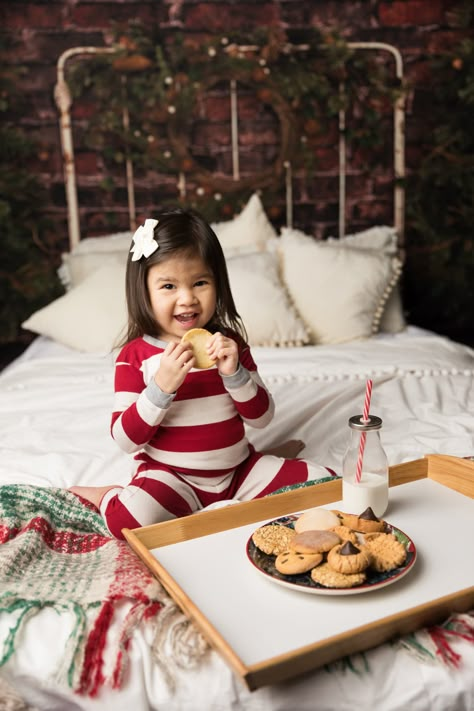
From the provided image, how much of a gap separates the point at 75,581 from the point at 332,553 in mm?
411

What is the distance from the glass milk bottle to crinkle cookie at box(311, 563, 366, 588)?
23cm

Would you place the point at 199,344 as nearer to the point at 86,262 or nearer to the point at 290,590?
the point at 290,590

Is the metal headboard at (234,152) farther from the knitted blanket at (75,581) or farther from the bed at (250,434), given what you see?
the knitted blanket at (75,581)

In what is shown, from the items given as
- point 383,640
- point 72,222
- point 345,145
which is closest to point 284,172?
point 345,145

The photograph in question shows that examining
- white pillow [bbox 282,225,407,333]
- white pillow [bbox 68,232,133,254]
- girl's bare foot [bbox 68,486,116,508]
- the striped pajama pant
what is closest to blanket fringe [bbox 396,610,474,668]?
the striped pajama pant

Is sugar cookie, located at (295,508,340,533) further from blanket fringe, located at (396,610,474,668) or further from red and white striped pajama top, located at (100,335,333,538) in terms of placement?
red and white striped pajama top, located at (100,335,333,538)

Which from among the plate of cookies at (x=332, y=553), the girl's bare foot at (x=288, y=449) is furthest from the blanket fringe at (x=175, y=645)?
the girl's bare foot at (x=288, y=449)

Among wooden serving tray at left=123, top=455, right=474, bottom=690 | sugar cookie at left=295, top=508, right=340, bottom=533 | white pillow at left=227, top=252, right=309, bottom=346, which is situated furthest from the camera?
white pillow at left=227, top=252, right=309, bottom=346

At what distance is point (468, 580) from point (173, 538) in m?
0.45

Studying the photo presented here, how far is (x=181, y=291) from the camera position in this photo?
1.45m

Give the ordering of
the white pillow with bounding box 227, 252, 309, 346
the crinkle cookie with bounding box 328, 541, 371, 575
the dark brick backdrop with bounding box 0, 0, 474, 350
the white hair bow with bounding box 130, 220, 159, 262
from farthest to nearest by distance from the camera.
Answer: the dark brick backdrop with bounding box 0, 0, 474, 350, the white pillow with bounding box 227, 252, 309, 346, the white hair bow with bounding box 130, 220, 159, 262, the crinkle cookie with bounding box 328, 541, 371, 575

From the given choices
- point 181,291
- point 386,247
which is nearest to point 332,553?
point 181,291

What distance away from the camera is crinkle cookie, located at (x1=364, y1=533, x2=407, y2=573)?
100 cm

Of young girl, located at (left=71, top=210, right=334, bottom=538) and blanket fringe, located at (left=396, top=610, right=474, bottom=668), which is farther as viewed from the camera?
young girl, located at (left=71, top=210, right=334, bottom=538)
